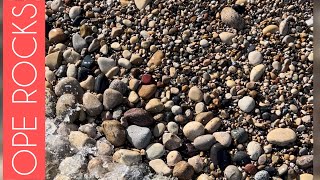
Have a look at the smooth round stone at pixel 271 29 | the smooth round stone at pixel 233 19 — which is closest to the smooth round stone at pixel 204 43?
the smooth round stone at pixel 233 19

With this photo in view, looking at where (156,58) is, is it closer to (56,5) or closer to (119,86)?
(119,86)

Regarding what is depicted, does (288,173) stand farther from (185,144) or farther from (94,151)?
(94,151)

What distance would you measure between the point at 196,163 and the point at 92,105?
0.46 m

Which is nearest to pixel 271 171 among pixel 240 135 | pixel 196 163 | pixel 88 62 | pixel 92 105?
pixel 240 135

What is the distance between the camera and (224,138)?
2408mm

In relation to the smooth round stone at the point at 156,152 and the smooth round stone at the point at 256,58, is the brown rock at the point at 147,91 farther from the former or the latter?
the smooth round stone at the point at 256,58

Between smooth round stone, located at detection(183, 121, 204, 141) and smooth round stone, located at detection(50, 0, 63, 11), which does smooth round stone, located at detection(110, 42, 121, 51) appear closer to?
smooth round stone, located at detection(50, 0, 63, 11)

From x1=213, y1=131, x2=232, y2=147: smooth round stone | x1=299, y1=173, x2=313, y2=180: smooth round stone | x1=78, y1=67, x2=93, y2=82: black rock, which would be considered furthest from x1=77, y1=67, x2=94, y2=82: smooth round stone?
x1=299, y1=173, x2=313, y2=180: smooth round stone

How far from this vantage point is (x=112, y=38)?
260 centimetres

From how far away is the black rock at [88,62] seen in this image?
2.56 m

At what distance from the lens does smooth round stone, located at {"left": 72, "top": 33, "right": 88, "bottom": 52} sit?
2592 millimetres

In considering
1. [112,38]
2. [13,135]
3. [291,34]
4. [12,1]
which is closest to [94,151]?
[13,135]

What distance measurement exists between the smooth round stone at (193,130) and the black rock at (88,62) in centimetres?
46

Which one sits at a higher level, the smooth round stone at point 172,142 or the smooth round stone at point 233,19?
the smooth round stone at point 233,19
